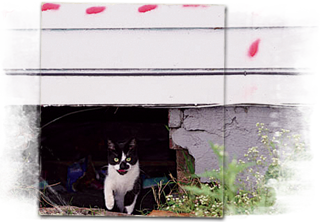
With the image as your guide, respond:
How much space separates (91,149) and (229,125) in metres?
1.17

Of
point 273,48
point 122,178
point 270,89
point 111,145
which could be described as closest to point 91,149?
point 111,145

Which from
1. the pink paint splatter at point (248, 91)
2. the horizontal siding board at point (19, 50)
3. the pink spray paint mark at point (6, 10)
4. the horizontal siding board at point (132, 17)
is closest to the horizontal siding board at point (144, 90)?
the pink paint splatter at point (248, 91)

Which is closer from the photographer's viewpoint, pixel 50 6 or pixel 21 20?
pixel 50 6

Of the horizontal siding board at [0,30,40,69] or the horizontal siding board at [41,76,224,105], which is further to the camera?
the horizontal siding board at [0,30,40,69]

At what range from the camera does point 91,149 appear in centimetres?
389

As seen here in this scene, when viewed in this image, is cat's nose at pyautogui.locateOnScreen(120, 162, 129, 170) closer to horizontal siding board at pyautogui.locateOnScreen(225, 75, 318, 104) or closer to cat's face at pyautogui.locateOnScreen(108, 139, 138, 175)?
cat's face at pyautogui.locateOnScreen(108, 139, 138, 175)

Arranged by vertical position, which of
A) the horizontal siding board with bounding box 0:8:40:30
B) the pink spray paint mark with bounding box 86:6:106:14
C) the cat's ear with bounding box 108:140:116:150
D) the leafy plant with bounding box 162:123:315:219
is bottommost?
the leafy plant with bounding box 162:123:315:219

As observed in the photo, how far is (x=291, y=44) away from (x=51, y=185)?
2295mm

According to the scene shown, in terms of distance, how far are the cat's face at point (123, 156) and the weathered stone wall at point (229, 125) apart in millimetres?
344

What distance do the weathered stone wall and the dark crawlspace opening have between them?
5.4 inches

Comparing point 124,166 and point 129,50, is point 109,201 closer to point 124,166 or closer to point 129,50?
point 124,166

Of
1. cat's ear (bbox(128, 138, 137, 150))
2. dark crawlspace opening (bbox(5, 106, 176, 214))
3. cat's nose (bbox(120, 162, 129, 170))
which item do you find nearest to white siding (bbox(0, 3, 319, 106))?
dark crawlspace opening (bbox(5, 106, 176, 214))

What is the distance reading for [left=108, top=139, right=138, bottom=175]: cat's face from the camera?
3.90m

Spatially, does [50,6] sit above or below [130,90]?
above
